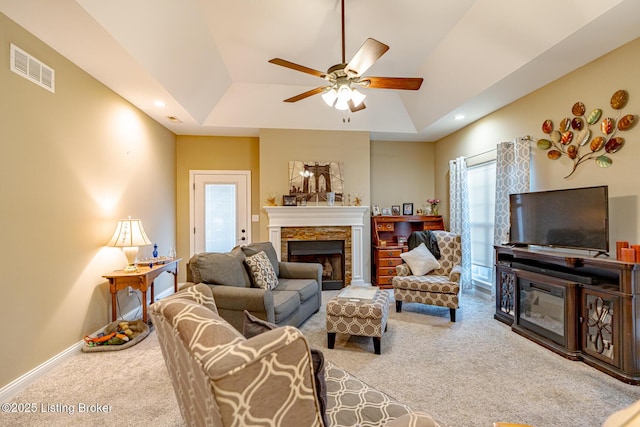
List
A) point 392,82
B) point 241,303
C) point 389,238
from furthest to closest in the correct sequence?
point 389,238, point 392,82, point 241,303

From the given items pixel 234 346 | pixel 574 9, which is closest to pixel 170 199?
pixel 234 346

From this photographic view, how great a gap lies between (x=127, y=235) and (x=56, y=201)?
757 mm

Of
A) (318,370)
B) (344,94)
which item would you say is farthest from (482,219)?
(318,370)

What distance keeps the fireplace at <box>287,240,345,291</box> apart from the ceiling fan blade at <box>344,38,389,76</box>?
3173mm

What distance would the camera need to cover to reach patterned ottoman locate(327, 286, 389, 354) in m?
2.76

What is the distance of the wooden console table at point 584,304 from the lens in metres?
2.29

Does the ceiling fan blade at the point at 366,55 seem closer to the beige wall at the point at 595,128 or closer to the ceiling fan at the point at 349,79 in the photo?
the ceiling fan at the point at 349,79

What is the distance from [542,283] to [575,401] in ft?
3.94

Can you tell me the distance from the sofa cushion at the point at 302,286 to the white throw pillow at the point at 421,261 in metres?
1.34

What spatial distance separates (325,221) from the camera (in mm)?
5238

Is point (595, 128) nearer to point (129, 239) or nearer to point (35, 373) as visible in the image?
point (129, 239)

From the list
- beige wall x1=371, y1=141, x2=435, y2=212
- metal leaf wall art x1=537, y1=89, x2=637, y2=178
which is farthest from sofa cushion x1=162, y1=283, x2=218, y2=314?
beige wall x1=371, y1=141, x2=435, y2=212

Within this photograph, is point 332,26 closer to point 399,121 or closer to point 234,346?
point 399,121

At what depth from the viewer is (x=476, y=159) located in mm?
4766
